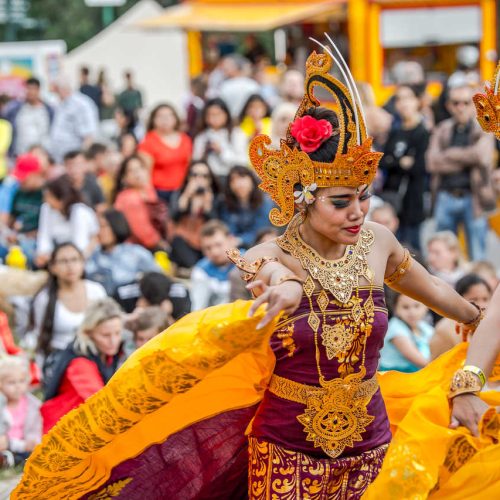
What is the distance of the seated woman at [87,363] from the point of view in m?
6.64

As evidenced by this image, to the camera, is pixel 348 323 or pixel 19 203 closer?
pixel 348 323

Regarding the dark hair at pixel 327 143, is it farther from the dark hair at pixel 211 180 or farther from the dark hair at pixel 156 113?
the dark hair at pixel 156 113

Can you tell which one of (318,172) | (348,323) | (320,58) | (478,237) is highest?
(320,58)

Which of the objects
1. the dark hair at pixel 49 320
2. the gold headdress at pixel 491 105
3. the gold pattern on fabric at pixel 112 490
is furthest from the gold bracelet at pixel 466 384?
the dark hair at pixel 49 320

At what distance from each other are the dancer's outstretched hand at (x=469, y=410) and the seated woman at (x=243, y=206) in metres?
6.07

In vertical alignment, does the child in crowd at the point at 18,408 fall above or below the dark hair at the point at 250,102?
below

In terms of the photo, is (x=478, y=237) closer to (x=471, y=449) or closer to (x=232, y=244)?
(x=232, y=244)

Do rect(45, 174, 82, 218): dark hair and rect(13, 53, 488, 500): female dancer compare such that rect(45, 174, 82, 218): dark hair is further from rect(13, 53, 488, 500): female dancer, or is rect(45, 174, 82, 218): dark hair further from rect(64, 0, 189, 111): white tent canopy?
rect(64, 0, 189, 111): white tent canopy

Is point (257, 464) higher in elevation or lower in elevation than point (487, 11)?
lower

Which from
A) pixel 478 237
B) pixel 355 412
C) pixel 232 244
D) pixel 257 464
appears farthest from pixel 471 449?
pixel 478 237

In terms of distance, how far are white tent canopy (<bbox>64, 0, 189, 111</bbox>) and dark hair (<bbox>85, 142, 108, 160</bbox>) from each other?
9.67 m

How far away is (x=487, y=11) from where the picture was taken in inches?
682

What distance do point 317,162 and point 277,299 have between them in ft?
1.83

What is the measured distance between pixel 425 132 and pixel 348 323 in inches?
308
